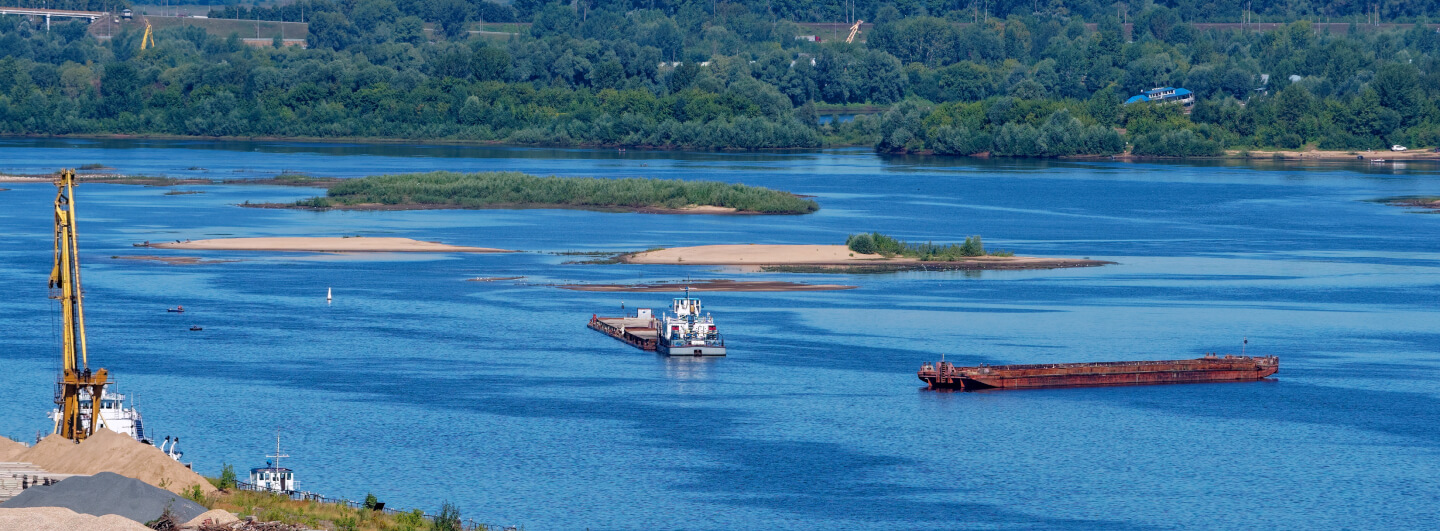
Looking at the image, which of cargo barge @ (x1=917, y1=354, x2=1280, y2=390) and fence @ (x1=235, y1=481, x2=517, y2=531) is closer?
fence @ (x1=235, y1=481, x2=517, y2=531)

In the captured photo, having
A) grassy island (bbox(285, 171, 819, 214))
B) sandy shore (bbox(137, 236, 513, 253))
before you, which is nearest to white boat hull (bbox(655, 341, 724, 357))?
sandy shore (bbox(137, 236, 513, 253))

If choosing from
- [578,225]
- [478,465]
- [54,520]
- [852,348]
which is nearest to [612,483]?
[478,465]

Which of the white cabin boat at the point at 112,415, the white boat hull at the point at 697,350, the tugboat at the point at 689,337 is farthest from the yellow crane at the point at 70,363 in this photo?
the tugboat at the point at 689,337

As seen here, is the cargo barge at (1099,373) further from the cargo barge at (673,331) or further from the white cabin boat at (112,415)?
the white cabin boat at (112,415)

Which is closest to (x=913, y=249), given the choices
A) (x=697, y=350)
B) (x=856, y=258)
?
(x=856, y=258)

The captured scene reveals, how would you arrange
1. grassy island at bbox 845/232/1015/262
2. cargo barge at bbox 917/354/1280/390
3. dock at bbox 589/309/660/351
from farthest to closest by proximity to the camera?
1. grassy island at bbox 845/232/1015/262
2. dock at bbox 589/309/660/351
3. cargo barge at bbox 917/354/1280/390

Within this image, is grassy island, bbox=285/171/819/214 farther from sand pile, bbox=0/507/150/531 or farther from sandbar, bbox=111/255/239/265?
sand pile, bbox=0/507/150/531
